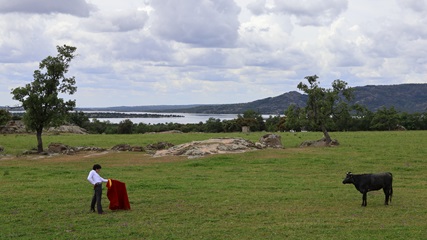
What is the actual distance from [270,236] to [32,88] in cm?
4270

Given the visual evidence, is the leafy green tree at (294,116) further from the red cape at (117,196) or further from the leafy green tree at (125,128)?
the leafy green tree at (125,128)

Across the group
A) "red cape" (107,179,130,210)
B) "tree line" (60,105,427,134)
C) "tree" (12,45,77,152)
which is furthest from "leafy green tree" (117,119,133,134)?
"red cape" (107,179,130,210)

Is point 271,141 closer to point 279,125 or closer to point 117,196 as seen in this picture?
point 117,196

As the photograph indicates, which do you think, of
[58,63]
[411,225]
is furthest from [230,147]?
[411,225]

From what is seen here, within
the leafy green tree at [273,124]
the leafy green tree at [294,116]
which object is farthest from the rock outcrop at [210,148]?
the leafy green tree at [273,124]

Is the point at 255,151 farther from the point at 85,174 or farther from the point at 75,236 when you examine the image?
the point at 75,236

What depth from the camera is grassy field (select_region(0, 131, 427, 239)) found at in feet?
54.6

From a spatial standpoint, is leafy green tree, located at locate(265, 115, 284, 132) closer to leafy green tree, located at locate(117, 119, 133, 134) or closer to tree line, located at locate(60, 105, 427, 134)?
tree line, located at locate(60, 105, 427, 134)

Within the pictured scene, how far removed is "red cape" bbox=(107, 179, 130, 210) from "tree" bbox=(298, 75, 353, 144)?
37.9 m

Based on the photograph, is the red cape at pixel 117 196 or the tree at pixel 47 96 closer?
the red cape at pixel 117 196

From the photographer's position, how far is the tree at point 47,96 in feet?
168

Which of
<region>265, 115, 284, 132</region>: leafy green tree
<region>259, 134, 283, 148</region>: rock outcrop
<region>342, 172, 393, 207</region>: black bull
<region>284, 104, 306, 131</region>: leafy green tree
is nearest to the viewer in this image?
<region>342, 172, 393, 207</region>: black bull

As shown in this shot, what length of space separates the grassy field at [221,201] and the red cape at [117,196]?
410 mm

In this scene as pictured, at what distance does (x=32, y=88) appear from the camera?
51844 mm
